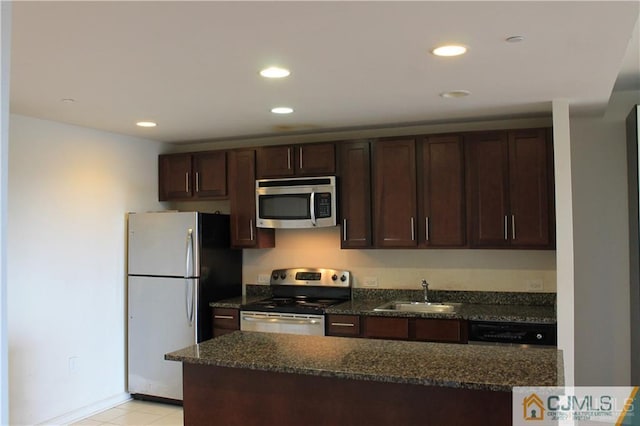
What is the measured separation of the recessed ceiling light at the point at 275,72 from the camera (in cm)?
300

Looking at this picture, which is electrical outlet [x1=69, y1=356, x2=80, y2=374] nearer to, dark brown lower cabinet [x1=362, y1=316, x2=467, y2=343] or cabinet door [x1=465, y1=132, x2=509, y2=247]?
dark brown lower cabinet [x1=362, y1=316, x2=467, y2=343]

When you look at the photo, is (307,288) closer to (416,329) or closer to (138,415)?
(416,329)

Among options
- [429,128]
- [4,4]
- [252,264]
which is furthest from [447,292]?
[4,4]

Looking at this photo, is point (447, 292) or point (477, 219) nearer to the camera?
point (477, 219)

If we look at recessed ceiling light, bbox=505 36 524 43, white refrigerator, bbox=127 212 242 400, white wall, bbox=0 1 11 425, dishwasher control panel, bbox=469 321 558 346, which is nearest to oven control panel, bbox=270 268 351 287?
white refrigerator, bbox=127 212 242 400

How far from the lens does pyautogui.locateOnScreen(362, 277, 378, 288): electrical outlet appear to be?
499cm

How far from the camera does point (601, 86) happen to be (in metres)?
3.40

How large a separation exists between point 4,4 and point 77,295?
12.3 ft

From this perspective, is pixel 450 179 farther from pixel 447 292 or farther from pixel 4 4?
pixel 4 4

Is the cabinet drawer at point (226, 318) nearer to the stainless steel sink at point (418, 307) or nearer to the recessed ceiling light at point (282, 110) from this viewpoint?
the stainless steel sink at point (418, 307)

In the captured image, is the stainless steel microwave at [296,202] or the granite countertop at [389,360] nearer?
the granite countertop at [389,360]

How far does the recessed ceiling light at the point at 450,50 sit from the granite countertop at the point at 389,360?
4.77ft

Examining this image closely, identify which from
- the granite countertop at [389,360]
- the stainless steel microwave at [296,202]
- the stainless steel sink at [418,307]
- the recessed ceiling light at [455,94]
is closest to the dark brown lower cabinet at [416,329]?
the stainless steel sink at [418,307]

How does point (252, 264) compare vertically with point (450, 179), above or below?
below
